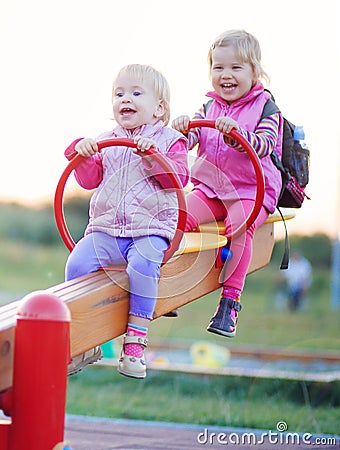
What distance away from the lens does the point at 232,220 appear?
464cm

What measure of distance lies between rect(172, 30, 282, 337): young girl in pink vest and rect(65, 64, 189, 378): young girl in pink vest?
0.43 meters

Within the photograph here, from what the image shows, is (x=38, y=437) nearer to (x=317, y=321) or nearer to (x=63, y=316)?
(x=63, y=316)

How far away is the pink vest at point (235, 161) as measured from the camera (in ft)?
15.4

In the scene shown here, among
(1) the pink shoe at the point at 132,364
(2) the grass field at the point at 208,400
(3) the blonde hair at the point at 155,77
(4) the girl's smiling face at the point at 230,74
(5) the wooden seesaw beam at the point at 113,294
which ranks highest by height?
(4) the girl's smiling face at the point at 230,74

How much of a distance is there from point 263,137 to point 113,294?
3.83 ft

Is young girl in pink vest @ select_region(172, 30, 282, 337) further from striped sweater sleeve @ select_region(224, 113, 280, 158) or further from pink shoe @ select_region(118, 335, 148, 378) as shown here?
pink shoe @ select_region(118, 335, 148, 378)

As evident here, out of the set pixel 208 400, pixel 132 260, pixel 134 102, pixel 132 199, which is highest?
pixel 134 102

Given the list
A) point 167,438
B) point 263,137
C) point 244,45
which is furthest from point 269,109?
point 167,438

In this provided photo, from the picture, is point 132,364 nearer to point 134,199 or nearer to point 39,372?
point 134,199

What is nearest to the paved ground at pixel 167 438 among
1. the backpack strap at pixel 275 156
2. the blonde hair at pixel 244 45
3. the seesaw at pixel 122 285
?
the backpack strap at pixel 275 156

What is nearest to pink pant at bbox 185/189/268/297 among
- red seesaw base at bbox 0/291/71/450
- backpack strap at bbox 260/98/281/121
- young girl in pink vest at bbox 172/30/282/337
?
young girl in pink vest at bbox 172/30/282/337

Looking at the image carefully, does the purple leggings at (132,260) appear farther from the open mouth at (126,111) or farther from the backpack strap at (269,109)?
the backpack strap at (269,109)

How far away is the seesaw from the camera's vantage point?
3598mm

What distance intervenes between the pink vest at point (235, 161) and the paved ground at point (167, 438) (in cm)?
176
